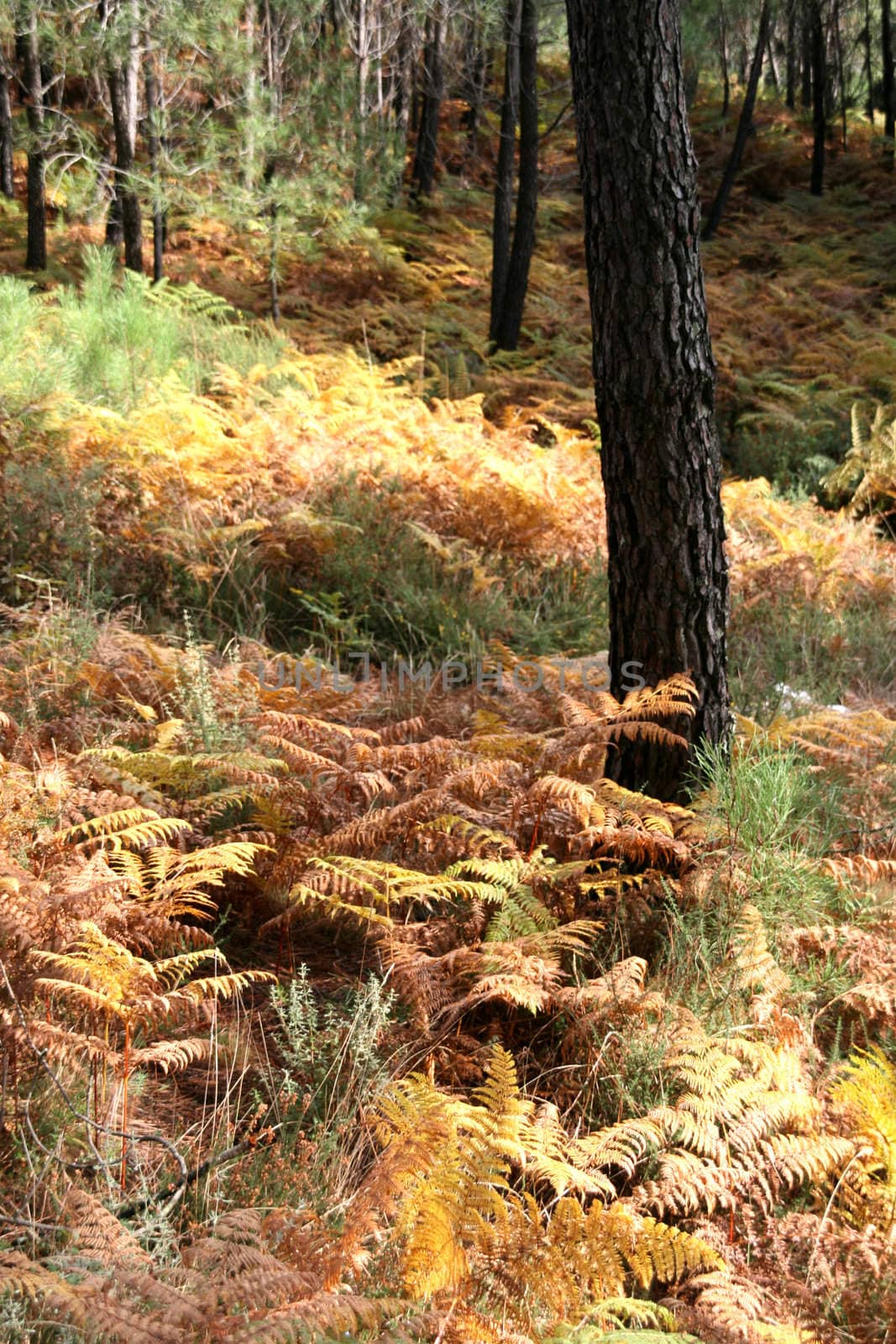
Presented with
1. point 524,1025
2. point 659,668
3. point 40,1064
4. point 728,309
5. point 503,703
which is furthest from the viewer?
point 728,309

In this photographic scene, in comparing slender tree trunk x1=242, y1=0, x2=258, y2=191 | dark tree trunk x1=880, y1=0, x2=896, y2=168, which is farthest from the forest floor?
dark tree trunk x1=880, y1=0, x2=896, y2=168

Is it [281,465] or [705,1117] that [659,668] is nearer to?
[705,1117]

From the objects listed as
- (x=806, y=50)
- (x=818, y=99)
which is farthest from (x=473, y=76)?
(x=806, y=50)

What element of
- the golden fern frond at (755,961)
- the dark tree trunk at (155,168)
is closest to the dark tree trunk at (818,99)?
the dark tree trunk at (155,168)

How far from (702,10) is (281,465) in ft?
66.0

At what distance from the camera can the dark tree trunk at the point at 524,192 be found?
35.9ft

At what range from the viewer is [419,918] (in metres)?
3.09

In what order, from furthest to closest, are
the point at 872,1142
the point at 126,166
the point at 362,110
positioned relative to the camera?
the point at 362,110 → the point at 126,166 → the point at 872,1142

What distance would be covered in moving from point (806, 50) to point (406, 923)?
2769cm

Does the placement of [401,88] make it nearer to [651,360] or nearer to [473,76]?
[473,76]

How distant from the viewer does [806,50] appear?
24.5 m

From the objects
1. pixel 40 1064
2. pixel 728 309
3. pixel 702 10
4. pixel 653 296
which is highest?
pixel 702 10

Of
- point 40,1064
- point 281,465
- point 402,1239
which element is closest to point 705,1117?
point 402,1239

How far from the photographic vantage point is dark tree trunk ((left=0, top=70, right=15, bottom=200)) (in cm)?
1399
